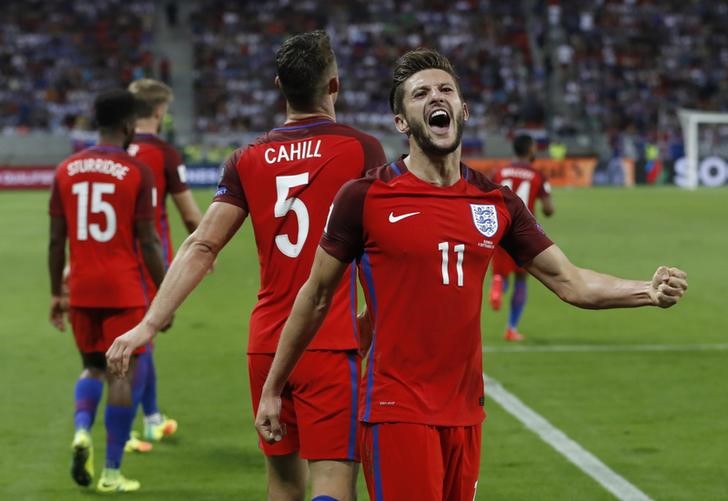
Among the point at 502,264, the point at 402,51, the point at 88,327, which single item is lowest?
the point at 502,264

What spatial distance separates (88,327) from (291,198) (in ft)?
8.77

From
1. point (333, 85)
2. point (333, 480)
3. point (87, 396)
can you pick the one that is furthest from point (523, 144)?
point (333, 480)

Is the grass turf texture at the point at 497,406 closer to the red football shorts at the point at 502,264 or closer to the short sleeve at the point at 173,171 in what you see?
the red football shorts at the point at 502,264

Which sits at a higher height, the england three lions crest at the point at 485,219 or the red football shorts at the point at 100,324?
the england three lions crest at the point at 485,219

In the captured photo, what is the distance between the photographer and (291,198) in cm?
470

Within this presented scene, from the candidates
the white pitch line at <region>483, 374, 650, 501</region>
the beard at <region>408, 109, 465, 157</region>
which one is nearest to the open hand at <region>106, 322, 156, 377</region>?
the beard at <region>408, 109, 465, 157</region>

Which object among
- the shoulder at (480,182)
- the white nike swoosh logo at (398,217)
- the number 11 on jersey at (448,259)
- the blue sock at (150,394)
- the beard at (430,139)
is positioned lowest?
the blue sock at (150,394)

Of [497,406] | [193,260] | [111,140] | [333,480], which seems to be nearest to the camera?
[333,480]

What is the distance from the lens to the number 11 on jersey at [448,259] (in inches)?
156

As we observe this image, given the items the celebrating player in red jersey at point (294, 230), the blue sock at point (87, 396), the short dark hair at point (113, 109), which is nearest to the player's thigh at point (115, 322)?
the blue sock at point (87, 396)

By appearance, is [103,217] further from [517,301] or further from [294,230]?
[517,301]

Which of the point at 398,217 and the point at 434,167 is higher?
the point at 434,167

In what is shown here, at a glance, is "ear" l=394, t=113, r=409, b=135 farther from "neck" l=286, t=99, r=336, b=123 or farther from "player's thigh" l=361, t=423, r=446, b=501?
"player's thigh" l=361, t=423, r=446, b=501

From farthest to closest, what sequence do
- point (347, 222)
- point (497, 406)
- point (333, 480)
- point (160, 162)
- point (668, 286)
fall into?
point (497, 406)
point (160, 162)
point (333, 480)
point (347, 222)
point (668, 286)
